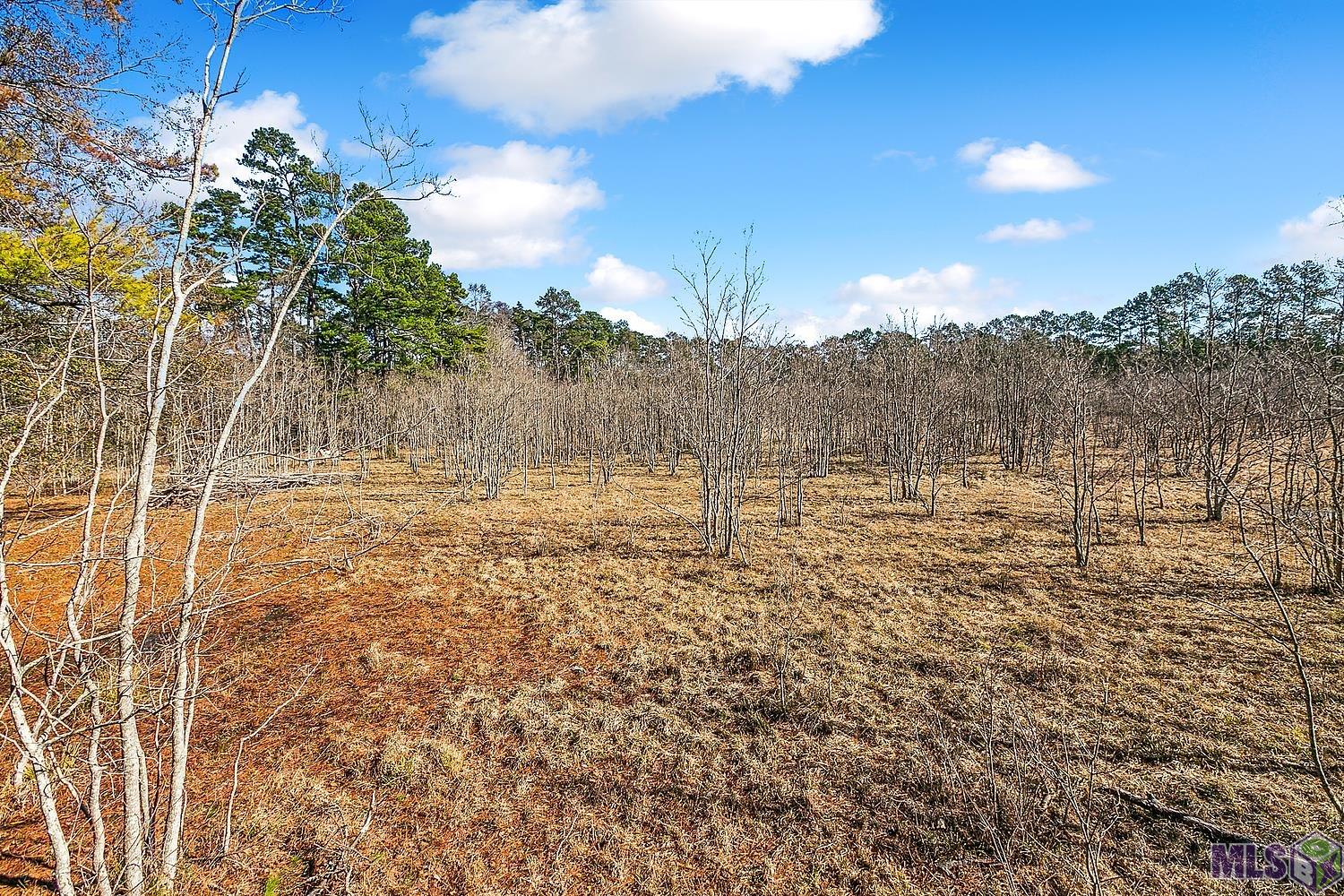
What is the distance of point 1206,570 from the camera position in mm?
8117

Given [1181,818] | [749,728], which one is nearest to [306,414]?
[749,728]

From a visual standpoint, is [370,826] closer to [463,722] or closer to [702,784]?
[463,722]

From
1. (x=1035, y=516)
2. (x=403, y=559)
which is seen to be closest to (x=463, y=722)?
(x=403, y=559)

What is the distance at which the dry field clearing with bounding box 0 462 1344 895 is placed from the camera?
331 cm

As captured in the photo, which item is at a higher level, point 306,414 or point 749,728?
point 306,414
